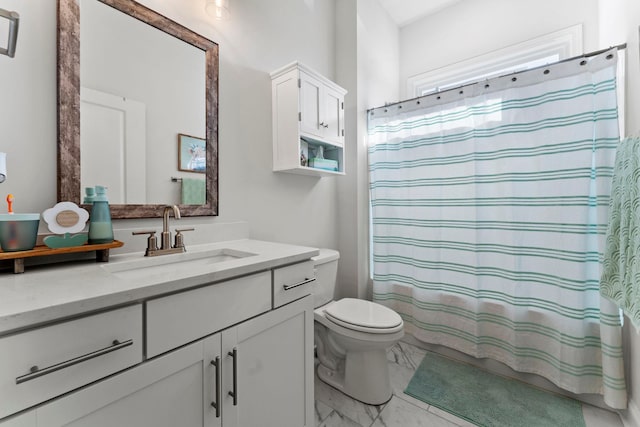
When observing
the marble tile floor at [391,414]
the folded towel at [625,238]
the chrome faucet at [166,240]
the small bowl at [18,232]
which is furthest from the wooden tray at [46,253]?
the folded towel at [625,238]

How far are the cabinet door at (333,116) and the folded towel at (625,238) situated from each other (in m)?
1.43

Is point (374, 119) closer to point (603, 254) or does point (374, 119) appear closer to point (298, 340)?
point (603, 254)

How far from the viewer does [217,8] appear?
4.60ft

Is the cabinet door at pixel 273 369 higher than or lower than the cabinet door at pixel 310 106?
lower

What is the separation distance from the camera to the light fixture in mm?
1392

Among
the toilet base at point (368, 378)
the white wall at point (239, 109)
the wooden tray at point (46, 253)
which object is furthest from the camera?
the toilet base at point (368, 378)

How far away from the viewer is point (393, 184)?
85.2 inches

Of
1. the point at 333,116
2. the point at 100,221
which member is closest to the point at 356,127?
the point at 333,116

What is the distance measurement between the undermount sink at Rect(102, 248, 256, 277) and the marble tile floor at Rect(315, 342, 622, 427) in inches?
38.8

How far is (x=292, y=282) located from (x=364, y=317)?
677mm

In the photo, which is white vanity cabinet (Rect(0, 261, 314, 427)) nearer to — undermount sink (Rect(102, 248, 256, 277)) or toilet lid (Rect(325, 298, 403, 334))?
undermount sink (Rect(102, 248, 256, 277))

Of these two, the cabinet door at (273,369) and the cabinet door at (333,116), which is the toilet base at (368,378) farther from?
the cabinet door at (333,116)

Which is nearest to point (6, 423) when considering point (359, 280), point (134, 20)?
point (134, 20)

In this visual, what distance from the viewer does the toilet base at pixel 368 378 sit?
1528mm
